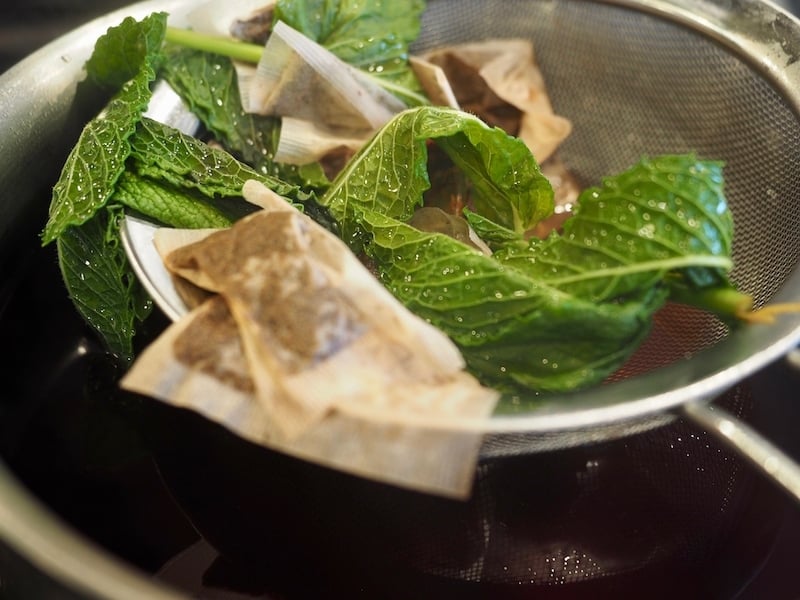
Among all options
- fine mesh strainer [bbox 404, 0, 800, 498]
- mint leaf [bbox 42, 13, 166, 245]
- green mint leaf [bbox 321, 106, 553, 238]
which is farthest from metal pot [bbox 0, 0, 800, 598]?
green mint leaf [bbox 321, 106, 553, 238]

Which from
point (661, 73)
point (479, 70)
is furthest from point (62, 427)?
point (661, 73)

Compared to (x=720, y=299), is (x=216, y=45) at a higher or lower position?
higher

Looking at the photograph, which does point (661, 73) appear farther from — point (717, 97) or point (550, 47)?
point (550, 47)

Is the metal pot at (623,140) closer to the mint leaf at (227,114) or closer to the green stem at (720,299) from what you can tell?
the green stem at (720,299)

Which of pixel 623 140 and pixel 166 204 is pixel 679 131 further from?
pixel 166 204

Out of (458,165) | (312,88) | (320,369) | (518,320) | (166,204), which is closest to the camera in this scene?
(320,369)

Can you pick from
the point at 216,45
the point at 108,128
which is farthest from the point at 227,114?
the point at 108,128
